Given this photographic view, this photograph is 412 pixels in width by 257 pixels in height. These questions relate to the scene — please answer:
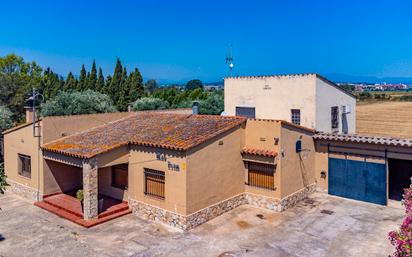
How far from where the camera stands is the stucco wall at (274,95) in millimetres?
24484

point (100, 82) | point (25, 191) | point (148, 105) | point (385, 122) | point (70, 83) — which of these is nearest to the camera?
point (25, 191)

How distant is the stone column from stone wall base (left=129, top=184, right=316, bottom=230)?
229 centimetres

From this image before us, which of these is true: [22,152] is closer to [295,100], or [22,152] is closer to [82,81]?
[295,100]

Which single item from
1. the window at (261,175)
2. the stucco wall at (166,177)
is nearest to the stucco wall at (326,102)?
the window at (261,175)

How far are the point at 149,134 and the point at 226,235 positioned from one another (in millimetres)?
7143

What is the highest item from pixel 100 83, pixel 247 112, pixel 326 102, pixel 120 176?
pixel 100 83

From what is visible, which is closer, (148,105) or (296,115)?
(296,115)

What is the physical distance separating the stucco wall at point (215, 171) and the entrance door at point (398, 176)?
936cm

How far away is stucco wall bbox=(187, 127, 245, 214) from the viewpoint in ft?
56.6

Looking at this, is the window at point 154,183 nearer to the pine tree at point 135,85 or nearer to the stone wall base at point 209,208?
the stone wall base at point 209,208

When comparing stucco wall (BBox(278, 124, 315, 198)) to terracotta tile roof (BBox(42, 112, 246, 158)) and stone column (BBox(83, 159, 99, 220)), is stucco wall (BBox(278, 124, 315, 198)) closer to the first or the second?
terracotta tile roof (BBox(42, 112, 246, 158))

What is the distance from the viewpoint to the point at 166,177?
698 inches

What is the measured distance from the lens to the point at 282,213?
1923cm

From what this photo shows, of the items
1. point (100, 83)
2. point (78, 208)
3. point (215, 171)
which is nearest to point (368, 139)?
point (215, 171)
